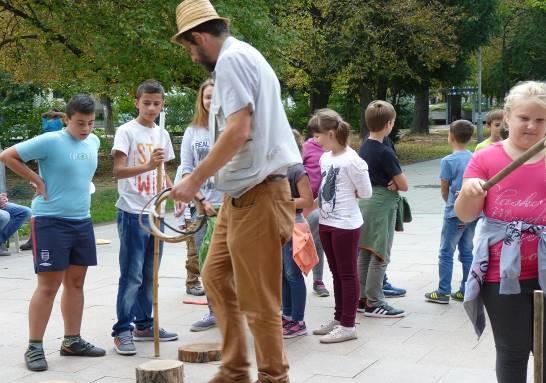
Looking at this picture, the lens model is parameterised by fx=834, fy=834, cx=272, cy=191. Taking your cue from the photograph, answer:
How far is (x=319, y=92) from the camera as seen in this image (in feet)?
90.9

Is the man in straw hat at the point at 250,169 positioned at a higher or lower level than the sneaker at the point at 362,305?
higher

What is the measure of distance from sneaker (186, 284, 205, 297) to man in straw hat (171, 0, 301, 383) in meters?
3.68

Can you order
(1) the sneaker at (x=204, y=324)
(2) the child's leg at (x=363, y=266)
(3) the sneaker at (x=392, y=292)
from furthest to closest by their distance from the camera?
(3) the sneaker at (x=392, y=292), (2) the child's leg at (x=363, y=266), (1) the sneaker at (x=204, y=324)

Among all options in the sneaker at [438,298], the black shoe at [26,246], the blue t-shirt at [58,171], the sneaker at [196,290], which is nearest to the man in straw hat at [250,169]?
the blue t-shirt at [58,171]

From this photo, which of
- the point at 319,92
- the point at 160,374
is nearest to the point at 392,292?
the point at 160,374

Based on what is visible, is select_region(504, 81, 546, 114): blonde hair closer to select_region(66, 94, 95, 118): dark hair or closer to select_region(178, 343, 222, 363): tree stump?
select_region(178, 343, 222, 363): tree stump

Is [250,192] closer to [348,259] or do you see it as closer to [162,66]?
[348,259]

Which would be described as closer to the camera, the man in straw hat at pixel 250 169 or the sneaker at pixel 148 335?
the man in straw hat at pixel 250 169

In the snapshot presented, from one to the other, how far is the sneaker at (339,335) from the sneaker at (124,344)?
4.45 feet

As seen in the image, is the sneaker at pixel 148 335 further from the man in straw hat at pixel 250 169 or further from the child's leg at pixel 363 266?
the man in straw hat at pixel 250 169

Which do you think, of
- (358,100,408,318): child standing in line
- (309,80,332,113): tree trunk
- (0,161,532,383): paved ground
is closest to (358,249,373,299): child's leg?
(358,100,408,318): child standing in line

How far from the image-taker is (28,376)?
17.6 ft

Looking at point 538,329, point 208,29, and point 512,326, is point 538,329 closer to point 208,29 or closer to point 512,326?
point 512,326

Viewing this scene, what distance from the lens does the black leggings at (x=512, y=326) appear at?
11.8 ft
